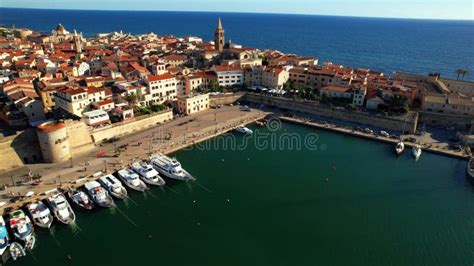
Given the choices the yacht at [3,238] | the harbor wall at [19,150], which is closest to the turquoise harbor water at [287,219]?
the yacht at [3,238]

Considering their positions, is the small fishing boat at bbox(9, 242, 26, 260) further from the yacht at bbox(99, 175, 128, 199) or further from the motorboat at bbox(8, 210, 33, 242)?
the yacht at bbox(99, 175, 128, 199)

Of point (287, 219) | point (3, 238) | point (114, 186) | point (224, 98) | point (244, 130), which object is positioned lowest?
point (287, 219)

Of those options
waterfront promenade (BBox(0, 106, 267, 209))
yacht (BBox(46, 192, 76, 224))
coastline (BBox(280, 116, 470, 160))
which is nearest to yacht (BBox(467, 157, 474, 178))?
coastline (BBox(280, 116, 470, 160))

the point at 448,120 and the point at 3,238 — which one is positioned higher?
the point at 448,120

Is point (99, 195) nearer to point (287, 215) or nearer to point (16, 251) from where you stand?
point (16, 251)

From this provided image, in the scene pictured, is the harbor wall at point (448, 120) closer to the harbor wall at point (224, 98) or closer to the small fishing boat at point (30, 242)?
the harbor wall at point (224, 98)

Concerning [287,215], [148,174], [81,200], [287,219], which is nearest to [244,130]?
[148,174]

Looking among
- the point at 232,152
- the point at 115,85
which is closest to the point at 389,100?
the point at 232,152
